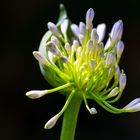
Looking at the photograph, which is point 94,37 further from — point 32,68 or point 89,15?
point 32,68

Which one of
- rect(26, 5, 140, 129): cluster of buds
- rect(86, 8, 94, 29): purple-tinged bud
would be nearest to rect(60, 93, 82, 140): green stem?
rect(26, 5, 140, 129): cluster of buds

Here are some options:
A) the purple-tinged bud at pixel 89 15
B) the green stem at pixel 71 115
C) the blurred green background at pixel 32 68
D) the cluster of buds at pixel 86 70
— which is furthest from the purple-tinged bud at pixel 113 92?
the blurred green background at pixel 32 68

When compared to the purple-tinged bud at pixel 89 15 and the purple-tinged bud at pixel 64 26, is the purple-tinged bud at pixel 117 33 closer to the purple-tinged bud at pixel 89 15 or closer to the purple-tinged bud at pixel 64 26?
the purple-tinged bud at pixel 89 15

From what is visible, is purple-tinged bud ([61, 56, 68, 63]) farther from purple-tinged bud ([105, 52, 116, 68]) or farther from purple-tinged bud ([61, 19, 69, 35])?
purple-tinged bud ([61, 19, 69, 35])

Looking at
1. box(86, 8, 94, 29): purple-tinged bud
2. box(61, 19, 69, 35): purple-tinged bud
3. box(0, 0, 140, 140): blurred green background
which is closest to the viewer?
box(86, 8, 94, 29): purple-tinged bud

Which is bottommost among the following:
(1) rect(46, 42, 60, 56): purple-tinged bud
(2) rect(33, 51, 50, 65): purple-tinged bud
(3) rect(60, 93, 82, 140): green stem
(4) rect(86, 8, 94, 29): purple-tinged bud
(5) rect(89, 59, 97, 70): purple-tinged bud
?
(3) rect(60, 93, 82, 140): green stem

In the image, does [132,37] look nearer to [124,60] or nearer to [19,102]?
[124,60]

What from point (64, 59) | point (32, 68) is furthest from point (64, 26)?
point (32, 68)
